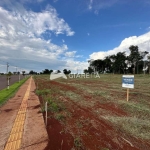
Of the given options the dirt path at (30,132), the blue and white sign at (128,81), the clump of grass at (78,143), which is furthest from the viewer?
the blue and white sign at (128,81)

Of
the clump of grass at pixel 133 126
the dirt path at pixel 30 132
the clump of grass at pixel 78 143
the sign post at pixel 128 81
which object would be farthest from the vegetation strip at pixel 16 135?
the sign post at pixel 128 81

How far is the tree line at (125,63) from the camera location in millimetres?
62103

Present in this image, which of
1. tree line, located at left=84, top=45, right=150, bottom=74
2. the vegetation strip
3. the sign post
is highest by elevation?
tree line, located at left=84, top=45, right=150, bottom=74

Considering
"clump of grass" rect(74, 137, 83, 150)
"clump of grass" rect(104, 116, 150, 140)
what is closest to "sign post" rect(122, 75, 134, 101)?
"clump of grass" rect(104, 116, 150, 140)

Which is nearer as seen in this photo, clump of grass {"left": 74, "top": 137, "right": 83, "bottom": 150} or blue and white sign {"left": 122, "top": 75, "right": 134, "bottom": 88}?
clump of grass {"left": 74, "top": 137, "right": 83, "bottom": 150}

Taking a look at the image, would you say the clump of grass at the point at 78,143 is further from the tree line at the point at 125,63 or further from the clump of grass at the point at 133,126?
the tree line at the point at 125,63

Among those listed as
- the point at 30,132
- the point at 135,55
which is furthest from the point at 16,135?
the point at 135,55

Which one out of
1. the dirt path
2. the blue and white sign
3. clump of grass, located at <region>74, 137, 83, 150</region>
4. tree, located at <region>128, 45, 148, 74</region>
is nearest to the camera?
clump of grass, located at <region>74, 137, 83, 150</region>

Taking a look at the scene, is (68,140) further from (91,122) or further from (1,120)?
(1,120)

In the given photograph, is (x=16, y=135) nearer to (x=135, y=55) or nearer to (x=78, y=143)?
(x=78, y=143)

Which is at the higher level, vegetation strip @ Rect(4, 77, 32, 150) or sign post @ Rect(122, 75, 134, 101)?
sign post @ Rect(122, 75, 134, 101)

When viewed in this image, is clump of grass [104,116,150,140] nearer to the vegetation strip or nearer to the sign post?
the vegetation strip

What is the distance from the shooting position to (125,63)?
71.6m

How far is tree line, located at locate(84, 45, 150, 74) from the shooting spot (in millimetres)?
62103
